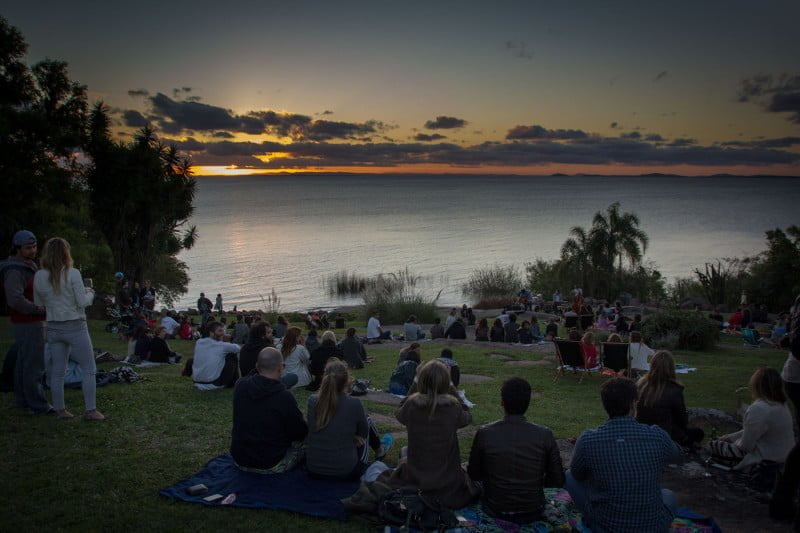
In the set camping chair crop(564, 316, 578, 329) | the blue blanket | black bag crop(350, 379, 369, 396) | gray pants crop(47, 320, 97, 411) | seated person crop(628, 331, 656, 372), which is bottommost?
camping chair crop(564, 316, 578, 329)

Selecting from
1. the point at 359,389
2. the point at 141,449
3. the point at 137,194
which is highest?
the point at 137,194

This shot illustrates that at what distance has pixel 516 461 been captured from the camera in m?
4.82

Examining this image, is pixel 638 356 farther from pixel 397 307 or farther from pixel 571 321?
pixel 397 307

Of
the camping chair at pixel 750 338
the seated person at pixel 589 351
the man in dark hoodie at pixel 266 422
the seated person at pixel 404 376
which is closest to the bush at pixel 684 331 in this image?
the camping chair at pixel 750 338

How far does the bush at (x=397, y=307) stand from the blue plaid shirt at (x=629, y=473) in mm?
22754

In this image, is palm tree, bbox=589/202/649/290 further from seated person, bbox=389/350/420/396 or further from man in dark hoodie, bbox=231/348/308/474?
man in dark hoodie, bbox=231/348/308/474

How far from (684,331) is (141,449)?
1604 centimetres

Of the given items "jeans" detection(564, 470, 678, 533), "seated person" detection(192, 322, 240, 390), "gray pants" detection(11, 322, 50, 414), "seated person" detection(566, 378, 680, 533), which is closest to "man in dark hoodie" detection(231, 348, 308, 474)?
"jeans" detection(564, 470, 678, 533)

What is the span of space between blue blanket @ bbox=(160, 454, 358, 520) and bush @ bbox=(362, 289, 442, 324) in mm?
21556

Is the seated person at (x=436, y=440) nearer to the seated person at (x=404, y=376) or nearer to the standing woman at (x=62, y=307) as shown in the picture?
the standing woman at (x=62, y=307)

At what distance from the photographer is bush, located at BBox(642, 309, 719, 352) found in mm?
17703

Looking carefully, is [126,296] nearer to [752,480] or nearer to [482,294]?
[752,480]

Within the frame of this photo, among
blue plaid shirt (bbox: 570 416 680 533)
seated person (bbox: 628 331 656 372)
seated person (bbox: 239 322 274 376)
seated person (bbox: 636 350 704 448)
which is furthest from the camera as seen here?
seated person (bbox: 628 331 656 372)

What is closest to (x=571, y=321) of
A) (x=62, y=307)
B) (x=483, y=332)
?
(x=483, y=332)
